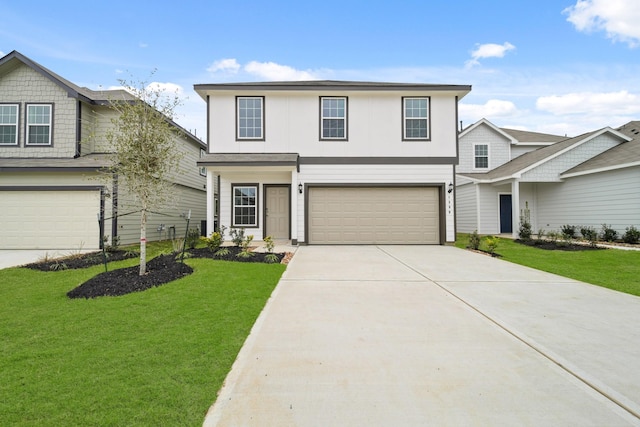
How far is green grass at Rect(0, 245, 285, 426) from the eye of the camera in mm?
2086

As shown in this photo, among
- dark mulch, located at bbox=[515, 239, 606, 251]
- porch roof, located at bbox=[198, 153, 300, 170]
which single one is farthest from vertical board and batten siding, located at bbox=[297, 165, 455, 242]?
dark mulch, located at bbox=[515, 239, 606, 251]

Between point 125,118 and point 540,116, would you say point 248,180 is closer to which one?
point 125,118

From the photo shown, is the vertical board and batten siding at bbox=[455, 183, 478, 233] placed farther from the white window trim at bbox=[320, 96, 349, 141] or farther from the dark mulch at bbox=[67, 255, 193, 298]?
the dark mulch at bbox=[67, 255, 193, 298]

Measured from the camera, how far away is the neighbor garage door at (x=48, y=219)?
34.8 feet

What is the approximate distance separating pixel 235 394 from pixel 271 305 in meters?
2.18

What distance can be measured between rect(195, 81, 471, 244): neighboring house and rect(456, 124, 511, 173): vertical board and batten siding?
7.03m

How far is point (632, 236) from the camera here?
10.9 meters

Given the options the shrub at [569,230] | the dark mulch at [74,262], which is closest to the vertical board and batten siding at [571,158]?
the shrub at [569,230]

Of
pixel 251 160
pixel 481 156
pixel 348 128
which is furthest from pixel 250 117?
pixel 481 156

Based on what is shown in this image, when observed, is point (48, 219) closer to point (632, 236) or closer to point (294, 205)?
point (294, 205)

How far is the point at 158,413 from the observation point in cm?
203

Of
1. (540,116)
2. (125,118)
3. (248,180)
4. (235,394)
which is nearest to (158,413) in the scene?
(235,394)

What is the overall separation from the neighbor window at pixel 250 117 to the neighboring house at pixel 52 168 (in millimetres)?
2397

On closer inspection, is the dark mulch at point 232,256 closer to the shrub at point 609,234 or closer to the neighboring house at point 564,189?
the neighboring house at point 564,189
